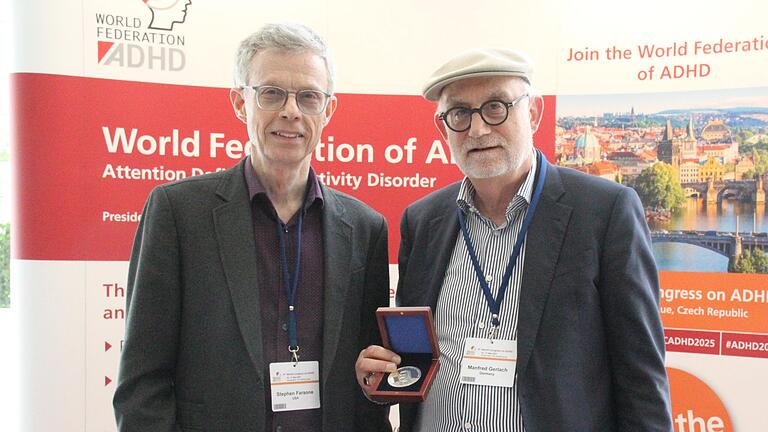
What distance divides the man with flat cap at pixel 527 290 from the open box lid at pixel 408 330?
2.1 inches

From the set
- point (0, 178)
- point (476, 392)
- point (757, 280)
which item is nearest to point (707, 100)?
point (757, 280)

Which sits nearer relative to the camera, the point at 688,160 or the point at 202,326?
the point at 202,326

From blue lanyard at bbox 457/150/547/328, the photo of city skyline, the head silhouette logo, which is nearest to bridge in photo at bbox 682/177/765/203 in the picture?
the photo of city skyline

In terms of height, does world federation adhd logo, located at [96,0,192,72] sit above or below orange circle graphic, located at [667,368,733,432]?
above

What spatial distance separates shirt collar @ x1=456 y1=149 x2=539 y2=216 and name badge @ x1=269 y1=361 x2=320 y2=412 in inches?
30.0

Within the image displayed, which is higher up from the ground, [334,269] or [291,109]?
[291,109]

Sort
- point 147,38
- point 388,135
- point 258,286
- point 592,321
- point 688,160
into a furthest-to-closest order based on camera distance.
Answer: point 388,135 < point 688,160 < point 147,38 < point 258,286 < point 592,321

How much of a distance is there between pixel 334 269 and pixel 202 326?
1.51ft

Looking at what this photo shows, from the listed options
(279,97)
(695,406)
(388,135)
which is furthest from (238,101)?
(695,406)

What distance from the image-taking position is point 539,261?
1883 mm

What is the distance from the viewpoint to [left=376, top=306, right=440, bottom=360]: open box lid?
1.85m

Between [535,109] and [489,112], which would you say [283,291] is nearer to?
[489,112]

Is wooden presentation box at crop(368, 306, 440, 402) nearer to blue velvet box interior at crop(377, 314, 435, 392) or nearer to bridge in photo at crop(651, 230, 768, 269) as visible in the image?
blue velvet box interior at crop(377, 314, 435, 392)

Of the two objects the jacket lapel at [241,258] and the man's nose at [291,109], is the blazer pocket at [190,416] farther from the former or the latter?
the man's nose at [291,109]
